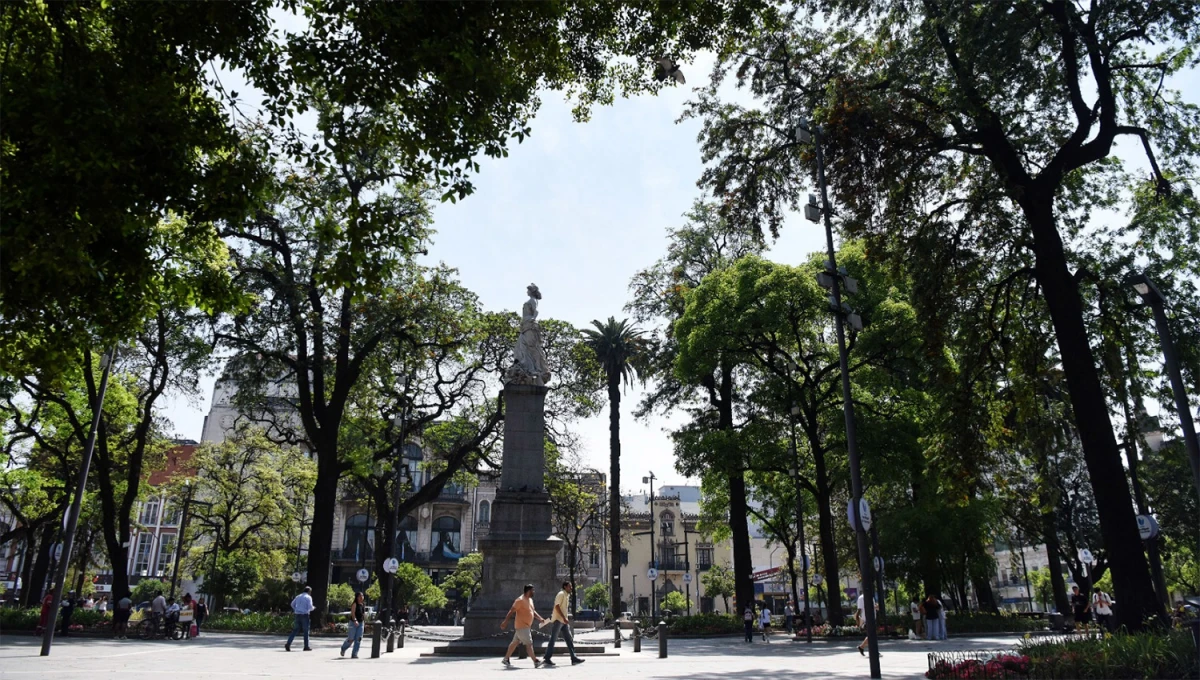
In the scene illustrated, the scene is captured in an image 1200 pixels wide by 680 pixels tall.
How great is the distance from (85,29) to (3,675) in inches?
353

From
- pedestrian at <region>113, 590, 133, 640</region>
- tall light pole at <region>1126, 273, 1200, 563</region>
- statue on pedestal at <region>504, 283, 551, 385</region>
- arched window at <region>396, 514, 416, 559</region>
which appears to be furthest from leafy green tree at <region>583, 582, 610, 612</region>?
tall light pole at <region>1126, 273, 1200, 563</region>

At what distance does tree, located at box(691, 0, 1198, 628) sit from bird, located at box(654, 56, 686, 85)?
2.31 metres

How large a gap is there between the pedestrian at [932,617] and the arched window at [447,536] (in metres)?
52.5

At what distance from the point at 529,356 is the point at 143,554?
72349 millimetres

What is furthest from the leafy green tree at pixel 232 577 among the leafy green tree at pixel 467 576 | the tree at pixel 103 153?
the tree at pixel 103 153

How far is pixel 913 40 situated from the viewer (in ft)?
52.6

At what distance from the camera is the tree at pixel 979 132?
47.2ft

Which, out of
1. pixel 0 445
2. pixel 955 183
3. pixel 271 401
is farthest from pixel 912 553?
pixel 0 445

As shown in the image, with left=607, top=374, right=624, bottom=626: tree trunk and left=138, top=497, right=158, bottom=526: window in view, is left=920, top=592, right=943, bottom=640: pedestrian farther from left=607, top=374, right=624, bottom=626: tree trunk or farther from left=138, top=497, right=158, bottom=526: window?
left=138, top=497, right=158, bottom=526: window

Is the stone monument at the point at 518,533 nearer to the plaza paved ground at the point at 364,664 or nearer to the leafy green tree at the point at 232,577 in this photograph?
the plaza paved ground at the point at 364,664

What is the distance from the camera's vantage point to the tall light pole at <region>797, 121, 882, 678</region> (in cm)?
1248

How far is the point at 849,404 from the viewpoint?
1408 centimetres

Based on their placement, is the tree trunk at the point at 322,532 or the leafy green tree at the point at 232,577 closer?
the tree trunk at the point at 322,532

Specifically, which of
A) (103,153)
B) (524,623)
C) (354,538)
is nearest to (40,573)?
(524,623)
